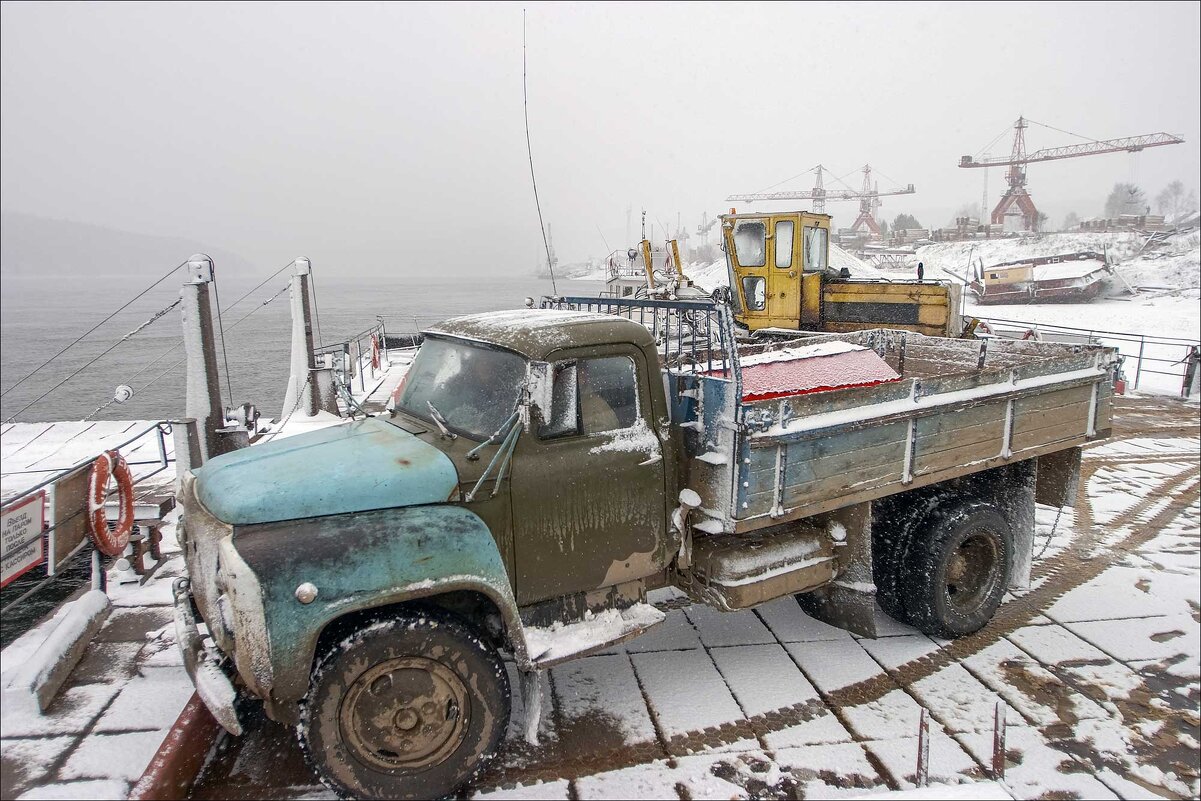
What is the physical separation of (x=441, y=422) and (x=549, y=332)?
78cm

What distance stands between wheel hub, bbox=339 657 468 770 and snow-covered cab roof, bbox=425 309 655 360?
5.57ft

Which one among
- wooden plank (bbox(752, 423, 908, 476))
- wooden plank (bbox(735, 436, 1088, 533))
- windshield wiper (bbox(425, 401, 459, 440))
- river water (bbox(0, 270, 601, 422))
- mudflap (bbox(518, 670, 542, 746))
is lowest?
river water (bbox(0, 270, 601, 422))

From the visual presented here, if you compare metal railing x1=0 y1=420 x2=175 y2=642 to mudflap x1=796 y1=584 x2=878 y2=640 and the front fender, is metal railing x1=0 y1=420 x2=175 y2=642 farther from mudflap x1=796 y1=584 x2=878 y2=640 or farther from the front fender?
mudflap x1=796 y1=584 x2=878 y2=640

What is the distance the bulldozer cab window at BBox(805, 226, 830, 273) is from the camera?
11516 millimetres

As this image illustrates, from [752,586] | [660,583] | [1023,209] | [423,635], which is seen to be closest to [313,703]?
[423,635]

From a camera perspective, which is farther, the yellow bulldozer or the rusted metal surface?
the yellow bulldozer

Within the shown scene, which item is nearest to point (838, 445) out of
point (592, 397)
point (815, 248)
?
point (592, 397)

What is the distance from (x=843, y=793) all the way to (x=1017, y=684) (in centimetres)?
185

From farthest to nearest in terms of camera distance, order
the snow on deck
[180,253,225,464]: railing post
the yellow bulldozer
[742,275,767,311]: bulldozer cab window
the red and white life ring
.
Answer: [742,275,767,311]: bulldozer cab window
the yellow bulldozer
[180,253,225,464]: railing post
the red and white life ring
the snow on deck

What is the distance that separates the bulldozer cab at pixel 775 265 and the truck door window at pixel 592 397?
26.0 ft

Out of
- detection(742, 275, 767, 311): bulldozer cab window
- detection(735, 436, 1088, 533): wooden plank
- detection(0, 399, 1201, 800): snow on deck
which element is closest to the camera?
detection(0, 399, 1201, 800): snow on deck

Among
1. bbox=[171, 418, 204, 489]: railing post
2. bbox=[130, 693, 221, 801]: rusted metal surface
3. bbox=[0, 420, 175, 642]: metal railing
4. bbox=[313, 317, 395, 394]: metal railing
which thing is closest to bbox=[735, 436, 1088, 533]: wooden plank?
bbox=[130, 693, 221, 801]: rusted metal surface

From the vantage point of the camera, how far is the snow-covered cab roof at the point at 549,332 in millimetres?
3893

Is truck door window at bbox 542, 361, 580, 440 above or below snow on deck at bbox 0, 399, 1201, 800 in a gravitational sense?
above
